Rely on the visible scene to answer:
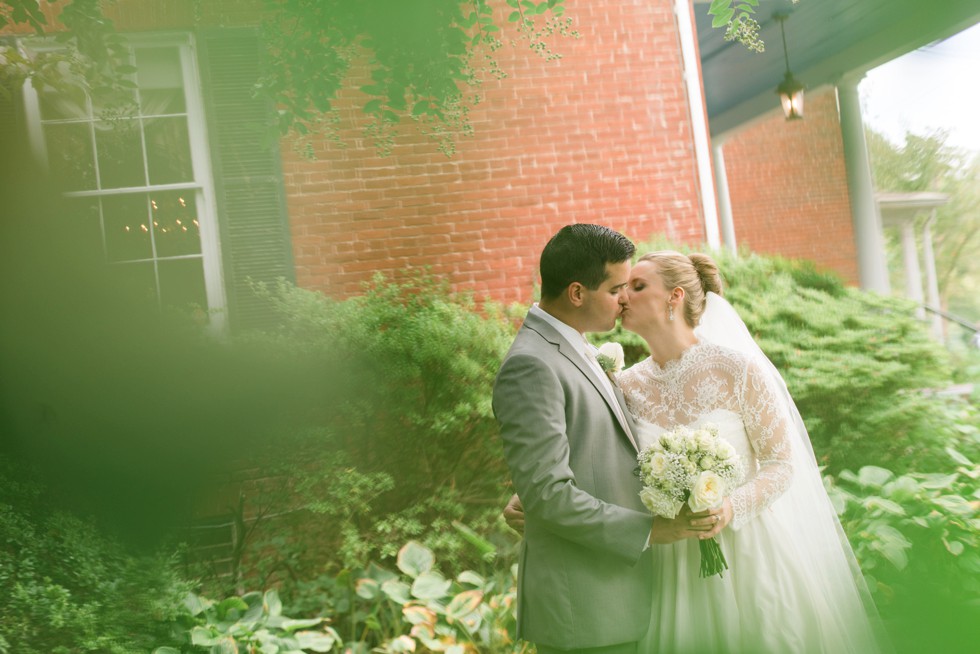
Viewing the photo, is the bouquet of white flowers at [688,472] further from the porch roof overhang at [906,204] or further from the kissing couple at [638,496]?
the porch roof overhang at [906,204]

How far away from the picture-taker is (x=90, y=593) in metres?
3.65

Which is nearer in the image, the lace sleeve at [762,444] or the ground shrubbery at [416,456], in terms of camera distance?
the lace sleeve at [762,444]

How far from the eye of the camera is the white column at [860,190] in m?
7.64

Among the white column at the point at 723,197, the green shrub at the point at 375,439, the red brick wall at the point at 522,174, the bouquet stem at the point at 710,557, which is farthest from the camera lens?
the white column at the point at 723,197

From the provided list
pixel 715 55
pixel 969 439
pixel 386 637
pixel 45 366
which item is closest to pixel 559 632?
pixel 386 637

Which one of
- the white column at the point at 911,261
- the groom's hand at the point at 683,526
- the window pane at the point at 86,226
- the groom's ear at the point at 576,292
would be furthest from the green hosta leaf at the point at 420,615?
the white column at the point at 911,261

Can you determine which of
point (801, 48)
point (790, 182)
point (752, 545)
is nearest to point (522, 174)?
point (752, 545)

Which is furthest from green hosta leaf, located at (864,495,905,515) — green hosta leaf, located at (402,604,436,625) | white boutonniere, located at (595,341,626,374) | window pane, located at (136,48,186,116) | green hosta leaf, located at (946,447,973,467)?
window pane, located at (136,48,186,116)

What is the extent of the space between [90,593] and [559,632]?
Result: 2.50 metres

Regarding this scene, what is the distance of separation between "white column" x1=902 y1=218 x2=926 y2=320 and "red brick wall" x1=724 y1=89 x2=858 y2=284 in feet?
3.93

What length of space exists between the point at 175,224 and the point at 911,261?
853 cm

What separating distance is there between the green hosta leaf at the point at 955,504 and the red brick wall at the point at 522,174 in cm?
228

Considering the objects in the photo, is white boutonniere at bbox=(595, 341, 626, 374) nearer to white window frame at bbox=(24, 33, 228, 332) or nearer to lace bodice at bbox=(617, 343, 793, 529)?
lace bodice at bbox=(617, 343, 793, 529)

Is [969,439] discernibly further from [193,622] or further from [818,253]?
[818,253]
